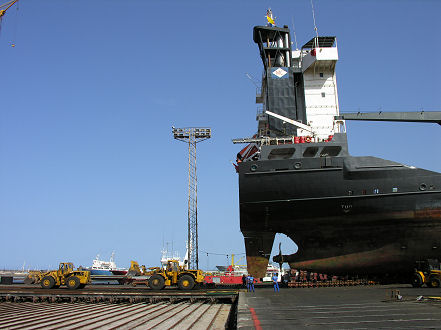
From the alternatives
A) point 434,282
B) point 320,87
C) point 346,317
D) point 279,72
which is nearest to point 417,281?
point 434,282

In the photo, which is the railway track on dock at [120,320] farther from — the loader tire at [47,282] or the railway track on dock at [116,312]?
the loader tire at [47,282]

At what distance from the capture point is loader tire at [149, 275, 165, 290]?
67.9 feet

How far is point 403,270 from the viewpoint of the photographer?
22.0 m

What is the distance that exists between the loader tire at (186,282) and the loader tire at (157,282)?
107 cm

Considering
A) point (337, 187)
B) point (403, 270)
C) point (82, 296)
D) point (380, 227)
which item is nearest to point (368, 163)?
point (337, 187)

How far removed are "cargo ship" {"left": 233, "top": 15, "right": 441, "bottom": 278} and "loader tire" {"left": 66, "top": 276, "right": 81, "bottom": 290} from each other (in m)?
10.8

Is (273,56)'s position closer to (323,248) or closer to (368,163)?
(368,163)

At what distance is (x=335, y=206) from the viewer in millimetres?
20938

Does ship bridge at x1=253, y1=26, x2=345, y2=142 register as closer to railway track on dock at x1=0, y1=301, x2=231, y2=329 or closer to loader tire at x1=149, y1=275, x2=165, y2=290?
loader tire at x1=149, y1=275, x2=165, y2=290

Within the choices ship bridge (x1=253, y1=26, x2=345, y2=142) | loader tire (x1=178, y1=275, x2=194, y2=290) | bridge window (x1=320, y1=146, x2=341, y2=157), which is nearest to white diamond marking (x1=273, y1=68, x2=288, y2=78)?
ship bridge (x1=253, y1=26, x2=345, y2=142)

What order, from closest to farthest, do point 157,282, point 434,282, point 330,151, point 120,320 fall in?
point 120,320
point 434,282
point 157,282
point 330,151

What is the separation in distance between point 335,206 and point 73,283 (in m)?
16.7

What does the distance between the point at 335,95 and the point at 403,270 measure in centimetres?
1255

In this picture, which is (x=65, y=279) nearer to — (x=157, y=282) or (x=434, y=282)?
(x=157, y=282)
